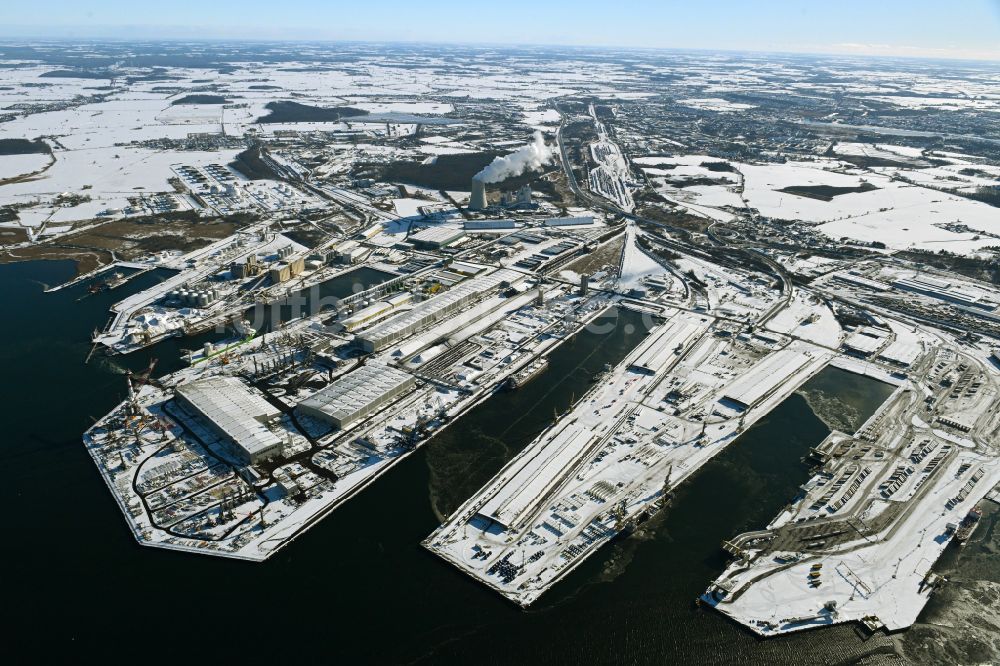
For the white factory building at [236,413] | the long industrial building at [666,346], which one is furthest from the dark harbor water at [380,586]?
the long industrial building at [666,346]

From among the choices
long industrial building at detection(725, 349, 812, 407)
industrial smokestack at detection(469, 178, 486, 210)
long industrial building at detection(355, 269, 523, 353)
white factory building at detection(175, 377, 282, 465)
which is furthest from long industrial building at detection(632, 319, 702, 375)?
industrial smokestack at detection(469, 178, 486, 210)

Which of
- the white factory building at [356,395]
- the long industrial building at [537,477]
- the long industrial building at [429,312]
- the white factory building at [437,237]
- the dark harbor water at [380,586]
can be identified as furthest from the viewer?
the white factory building at [437,237]

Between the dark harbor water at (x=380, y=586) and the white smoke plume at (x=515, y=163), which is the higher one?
the white smoke plume at (x=515, y=163)

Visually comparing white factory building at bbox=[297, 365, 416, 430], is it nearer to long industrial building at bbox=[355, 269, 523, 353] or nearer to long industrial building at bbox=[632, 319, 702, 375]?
long industrial building at bbox=[355, 269, 523, 353]

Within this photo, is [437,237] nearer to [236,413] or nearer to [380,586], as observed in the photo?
[236,413]

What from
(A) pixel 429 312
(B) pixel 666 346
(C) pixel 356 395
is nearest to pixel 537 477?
(C) pixel 356 395

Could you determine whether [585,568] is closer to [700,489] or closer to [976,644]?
[700,489]

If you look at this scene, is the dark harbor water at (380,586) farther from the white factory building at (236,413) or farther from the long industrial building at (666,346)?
the long industrial building at (666,346)

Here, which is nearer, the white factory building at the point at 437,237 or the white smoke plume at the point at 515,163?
the white factory building at the point at 437,237
